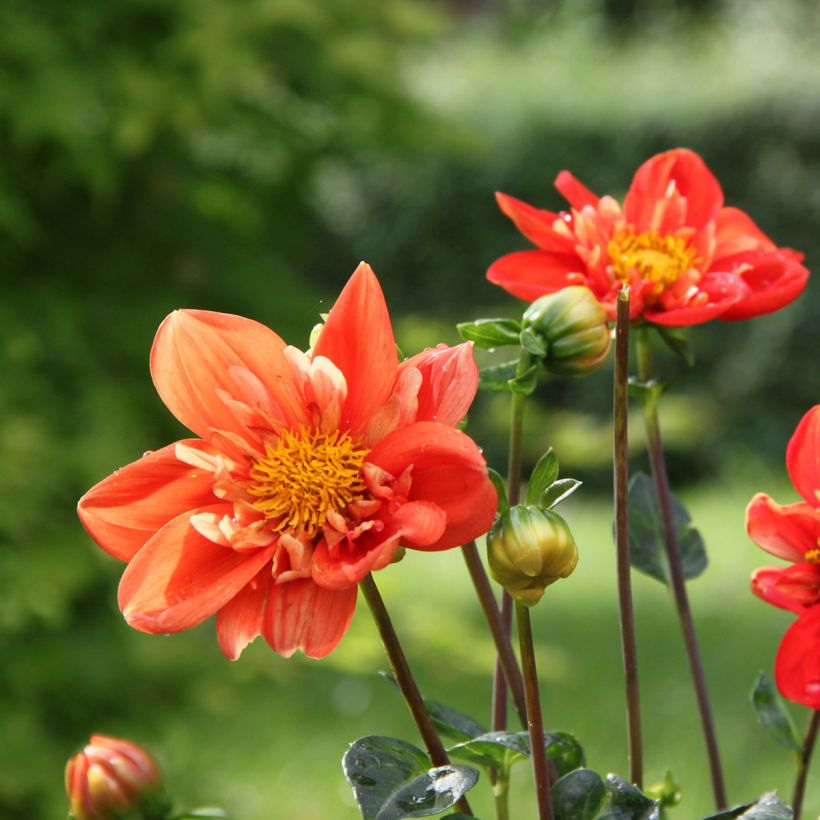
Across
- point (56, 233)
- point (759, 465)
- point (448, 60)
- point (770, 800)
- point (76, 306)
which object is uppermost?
point (448, 60)

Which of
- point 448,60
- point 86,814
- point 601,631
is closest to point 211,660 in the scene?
point 601,631

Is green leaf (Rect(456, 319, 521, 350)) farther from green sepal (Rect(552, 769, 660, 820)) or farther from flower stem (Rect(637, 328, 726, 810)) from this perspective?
green sepal (Rect(552, 769, 660, 820))

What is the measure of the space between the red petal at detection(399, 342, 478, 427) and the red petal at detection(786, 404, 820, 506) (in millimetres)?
119

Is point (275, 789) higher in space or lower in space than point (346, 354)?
lower

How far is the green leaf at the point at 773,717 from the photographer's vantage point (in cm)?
56

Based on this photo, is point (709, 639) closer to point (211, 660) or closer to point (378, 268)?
point (211, 660)

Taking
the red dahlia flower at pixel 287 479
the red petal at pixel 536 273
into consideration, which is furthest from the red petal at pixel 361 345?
the red petal at pixel 536 273

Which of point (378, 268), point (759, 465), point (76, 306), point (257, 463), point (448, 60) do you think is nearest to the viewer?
point (257, 463)

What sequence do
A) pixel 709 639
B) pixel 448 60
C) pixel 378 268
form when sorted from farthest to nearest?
pixel 448 60 < pixel 378 268 < pixel 709 639

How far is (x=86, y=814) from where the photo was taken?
545 millimetres

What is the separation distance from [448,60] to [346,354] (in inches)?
201

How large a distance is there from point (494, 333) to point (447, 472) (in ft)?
0.39

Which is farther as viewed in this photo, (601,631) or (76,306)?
(601,631)

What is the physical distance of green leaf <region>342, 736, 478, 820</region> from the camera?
42 cm
